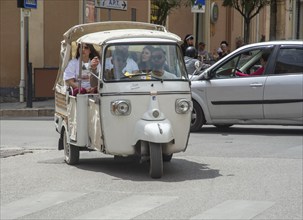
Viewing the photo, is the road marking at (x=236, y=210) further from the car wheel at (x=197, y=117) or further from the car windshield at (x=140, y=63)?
the car wheel at (x=197, y=117)

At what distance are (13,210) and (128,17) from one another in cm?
1924

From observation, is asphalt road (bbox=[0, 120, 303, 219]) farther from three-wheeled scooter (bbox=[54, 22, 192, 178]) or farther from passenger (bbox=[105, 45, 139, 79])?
passenger (bbox=[105, 45, 139, 79])

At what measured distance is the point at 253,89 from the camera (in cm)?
1368

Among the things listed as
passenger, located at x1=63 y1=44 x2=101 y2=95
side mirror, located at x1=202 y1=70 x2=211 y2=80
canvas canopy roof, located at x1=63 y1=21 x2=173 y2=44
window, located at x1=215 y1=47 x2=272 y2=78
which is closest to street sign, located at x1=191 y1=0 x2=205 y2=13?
window, located at x1=215 y1=47 x2=272 y2=78

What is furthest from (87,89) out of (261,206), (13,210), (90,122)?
(261,206)

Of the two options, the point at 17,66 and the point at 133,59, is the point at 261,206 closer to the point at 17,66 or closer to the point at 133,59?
the point at 133,59

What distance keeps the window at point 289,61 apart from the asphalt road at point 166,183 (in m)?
1.37

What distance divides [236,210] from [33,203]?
2353 mm

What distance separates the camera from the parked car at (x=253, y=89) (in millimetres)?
13555

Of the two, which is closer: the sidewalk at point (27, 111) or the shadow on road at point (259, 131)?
the shadow on road at point (259, 131)

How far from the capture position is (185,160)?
11.0 m

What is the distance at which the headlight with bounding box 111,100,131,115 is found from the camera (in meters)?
9.41

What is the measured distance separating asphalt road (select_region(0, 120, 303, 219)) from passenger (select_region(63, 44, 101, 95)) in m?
1.21

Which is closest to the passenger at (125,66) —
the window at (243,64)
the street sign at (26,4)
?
the window at (243,64)
